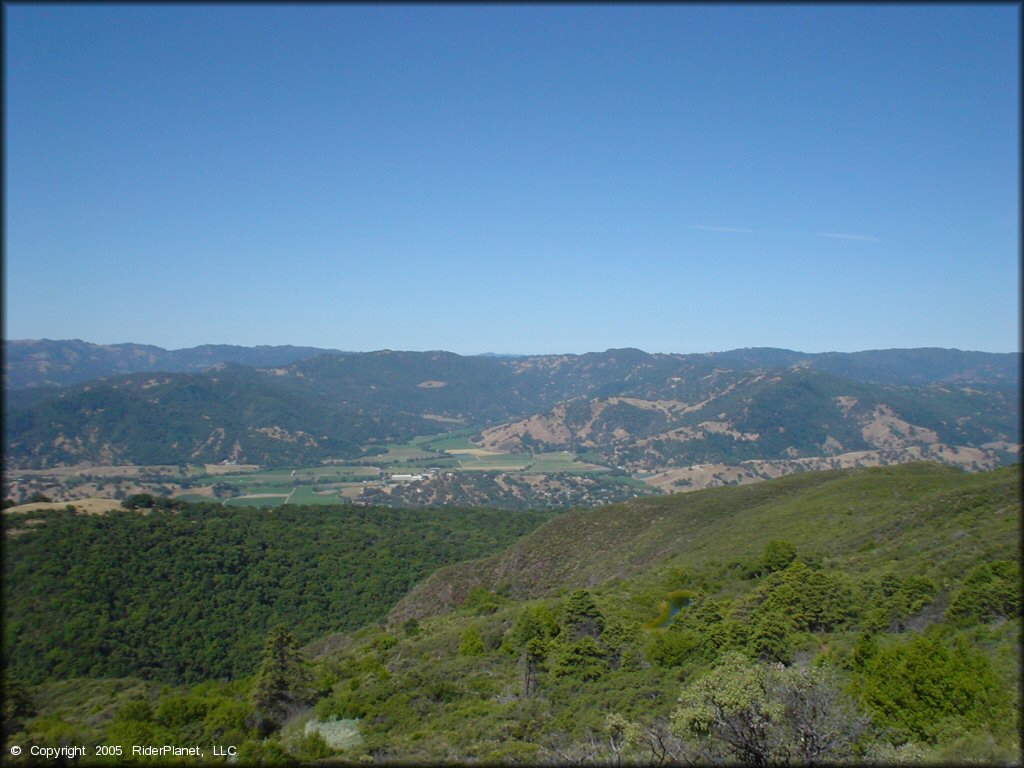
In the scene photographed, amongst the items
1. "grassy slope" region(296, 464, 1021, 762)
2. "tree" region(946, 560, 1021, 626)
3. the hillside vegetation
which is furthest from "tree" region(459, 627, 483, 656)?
"tree" region(946, 560, 1021, 626)

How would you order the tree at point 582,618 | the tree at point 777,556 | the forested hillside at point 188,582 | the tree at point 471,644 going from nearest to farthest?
1. the tree at point 582,618
2. the tree at point 471,644
3. the tree at point 777,556
4. the forested hillside at point 188,582

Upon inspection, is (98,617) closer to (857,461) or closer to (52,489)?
(52,489)

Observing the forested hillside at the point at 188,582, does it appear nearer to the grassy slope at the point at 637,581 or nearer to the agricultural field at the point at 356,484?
the grassy slope at the point at 637,581

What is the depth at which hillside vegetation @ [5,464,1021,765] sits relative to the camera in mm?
12812

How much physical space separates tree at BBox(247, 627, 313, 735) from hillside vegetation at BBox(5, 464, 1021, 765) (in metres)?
0.08

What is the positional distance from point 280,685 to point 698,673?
14.2 meters

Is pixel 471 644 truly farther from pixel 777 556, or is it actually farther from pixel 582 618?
pixel 777 556

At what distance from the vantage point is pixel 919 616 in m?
20.8

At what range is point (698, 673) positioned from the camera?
20031 mm

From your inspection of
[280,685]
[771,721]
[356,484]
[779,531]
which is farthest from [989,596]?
[356,484]

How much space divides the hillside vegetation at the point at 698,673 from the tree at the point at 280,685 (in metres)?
0.08

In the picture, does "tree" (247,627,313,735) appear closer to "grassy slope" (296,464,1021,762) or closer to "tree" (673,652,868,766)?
"grassy slope" (296,464,1021,762)

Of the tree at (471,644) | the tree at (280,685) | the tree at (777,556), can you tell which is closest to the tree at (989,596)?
the tree at (777,556)

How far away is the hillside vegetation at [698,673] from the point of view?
12812mm
